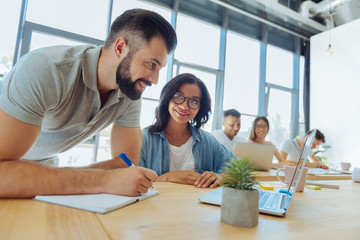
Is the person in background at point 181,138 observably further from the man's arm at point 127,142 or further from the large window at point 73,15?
the large window at point 73,15

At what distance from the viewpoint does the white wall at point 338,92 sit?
505cm

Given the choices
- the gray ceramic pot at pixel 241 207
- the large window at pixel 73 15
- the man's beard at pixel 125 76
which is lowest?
the gray ceramic pot at pixel 241 207

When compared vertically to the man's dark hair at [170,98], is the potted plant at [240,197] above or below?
below

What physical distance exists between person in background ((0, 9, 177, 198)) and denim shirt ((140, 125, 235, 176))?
0.31 meters

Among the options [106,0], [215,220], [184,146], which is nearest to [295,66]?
[106,0]

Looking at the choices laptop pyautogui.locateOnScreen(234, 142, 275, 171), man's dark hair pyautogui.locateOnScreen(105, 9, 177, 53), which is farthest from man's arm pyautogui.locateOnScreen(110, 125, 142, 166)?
laptop pyautogui.locateOnScreen(234, 142, 275, 171)

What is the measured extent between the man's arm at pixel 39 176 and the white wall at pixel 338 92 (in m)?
5.49

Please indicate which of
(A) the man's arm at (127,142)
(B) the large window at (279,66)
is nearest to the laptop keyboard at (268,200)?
(A) the man's arm at (127,142)

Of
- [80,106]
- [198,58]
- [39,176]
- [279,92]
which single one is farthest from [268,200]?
[279,92]

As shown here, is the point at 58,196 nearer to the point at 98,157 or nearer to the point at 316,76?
the point at 98,157

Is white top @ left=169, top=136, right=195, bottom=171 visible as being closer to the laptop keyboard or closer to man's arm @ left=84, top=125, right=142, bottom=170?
man's arm @ left=84, top=125, right=142, bottom=170

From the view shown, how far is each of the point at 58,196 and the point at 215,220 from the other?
43 cm

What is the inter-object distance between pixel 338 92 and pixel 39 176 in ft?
20.2

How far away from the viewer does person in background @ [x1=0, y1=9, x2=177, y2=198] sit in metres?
0.71
